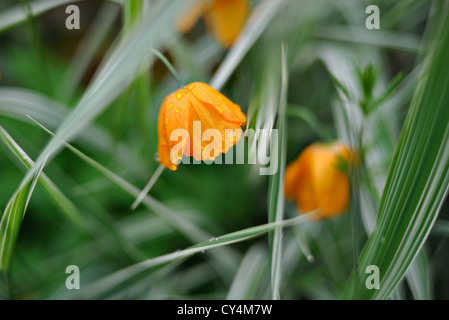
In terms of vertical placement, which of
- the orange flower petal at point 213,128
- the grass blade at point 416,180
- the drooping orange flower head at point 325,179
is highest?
the drooping orange flower head at point 325,179

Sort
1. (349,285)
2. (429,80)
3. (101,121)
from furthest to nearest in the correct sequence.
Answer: (101,121) < (349,285) < (429,80)

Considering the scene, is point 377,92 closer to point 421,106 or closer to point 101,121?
point 421,106

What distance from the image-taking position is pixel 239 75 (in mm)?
875

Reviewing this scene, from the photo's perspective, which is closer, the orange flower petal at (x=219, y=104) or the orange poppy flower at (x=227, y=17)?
the orange flower petal at (x=219, y=104)

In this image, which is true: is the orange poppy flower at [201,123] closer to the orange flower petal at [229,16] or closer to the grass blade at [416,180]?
the grass blade at [416,180]

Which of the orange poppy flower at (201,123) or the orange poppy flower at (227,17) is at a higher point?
the orange poppy flower at (227,17)

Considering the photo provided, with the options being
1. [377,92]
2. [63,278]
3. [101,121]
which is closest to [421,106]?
[377,92]

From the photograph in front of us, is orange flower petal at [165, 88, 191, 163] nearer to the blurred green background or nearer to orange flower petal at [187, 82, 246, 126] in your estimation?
orange flower petal at [187, 82, 246, 126]

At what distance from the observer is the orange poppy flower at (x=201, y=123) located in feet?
1.47

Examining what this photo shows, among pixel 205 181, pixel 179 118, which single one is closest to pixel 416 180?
pixel 179 118

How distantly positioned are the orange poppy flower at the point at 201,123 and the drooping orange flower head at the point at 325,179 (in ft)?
0.80

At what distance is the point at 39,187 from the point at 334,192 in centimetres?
54

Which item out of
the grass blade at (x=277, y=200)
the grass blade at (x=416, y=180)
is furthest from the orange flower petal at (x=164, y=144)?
the grass blade at (x=416, y=180)

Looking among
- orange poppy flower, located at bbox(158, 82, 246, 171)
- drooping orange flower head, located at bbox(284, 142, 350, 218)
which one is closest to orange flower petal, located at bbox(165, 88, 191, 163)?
orange poppy flower, located at bbox(158, 82, 246, 171)
